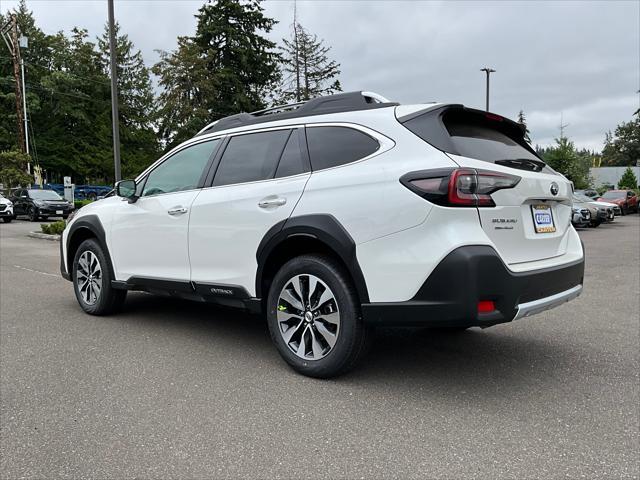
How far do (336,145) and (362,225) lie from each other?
27.9 inches

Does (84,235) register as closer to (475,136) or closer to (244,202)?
(244,202)

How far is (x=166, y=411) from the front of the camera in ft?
10.6

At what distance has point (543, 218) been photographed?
365cm

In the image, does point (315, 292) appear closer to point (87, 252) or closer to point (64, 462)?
point (64, 462)

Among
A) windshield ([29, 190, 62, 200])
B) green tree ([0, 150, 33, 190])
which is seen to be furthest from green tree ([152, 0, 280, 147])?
windshield ([29, 190, 62, 200])

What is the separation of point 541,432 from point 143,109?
2282 inches

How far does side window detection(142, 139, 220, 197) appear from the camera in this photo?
4738 millimetres

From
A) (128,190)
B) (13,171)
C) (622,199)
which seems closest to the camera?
(128,190)

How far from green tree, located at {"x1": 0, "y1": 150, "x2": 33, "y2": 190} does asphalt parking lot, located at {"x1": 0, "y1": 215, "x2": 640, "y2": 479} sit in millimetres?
31641

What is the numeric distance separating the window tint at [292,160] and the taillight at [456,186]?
3.17ft

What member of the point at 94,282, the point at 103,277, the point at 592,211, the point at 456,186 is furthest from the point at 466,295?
the point at 592,211

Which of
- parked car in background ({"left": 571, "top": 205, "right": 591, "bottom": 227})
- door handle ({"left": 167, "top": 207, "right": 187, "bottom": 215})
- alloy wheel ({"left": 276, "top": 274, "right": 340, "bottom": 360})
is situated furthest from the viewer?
parked car in background ({"left": 571, "top": 205, "right": 591, "bottom": 227})

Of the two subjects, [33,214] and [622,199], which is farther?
[622,199]

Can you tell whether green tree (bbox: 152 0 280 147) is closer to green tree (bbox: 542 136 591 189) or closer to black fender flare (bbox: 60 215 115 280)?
green tree (bbox: 542 136 591 189)
